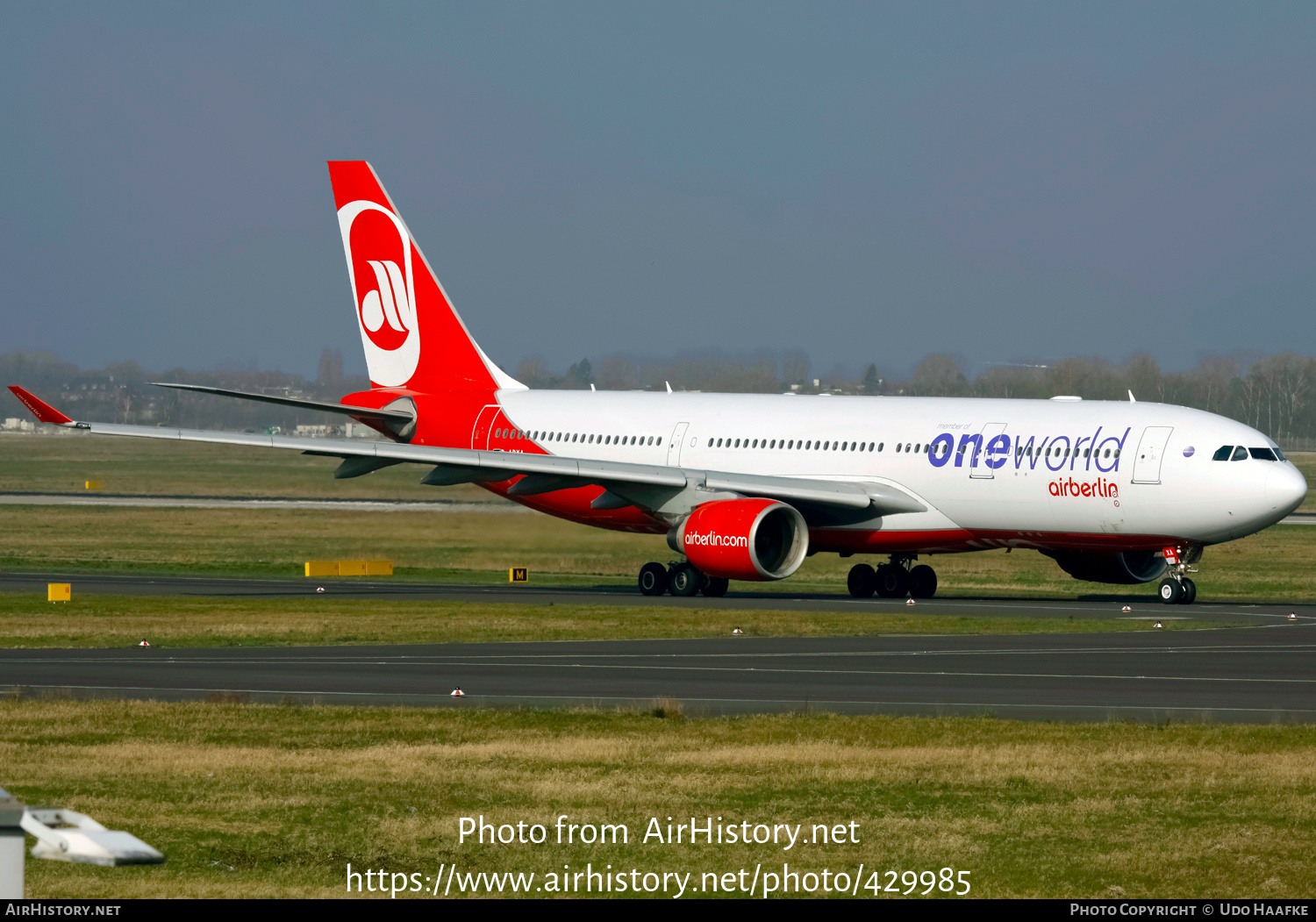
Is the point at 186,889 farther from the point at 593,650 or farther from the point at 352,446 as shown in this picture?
the point at 352,446

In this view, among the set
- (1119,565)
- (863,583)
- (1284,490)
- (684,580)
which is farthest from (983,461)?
(684,580)

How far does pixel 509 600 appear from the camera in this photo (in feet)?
123

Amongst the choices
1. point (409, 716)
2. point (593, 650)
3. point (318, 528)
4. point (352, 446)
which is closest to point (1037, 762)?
point (409, 716)

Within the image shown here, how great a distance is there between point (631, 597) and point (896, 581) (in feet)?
19.5

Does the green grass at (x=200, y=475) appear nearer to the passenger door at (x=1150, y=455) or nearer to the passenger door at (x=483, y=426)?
the passenger door at (x=483, y=426)

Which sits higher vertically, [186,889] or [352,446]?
[352,446]

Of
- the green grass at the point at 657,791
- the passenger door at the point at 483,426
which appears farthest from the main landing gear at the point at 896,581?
the green grass at the point at 657,791

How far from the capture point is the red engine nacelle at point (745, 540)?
37.2 m

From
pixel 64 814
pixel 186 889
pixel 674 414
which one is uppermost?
pixel 674 414

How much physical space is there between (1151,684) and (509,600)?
664 inches

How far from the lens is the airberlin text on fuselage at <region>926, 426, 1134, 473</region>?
36312 millimetres

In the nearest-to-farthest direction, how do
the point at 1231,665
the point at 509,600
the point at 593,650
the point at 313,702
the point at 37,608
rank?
the point at 313,702 < the point at 1231,665 < the point at 593,650 < the point at 37,608 < the point at 509,600

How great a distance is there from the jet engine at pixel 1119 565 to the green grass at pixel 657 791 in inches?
829

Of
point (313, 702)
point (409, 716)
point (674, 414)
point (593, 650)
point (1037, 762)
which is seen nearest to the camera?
point (1037, 762)
